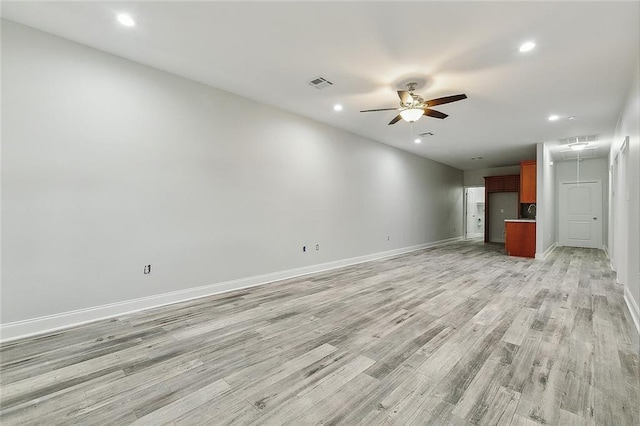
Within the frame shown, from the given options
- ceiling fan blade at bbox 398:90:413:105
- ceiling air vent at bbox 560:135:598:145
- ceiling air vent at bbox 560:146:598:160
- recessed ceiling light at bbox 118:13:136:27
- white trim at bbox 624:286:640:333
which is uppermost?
recessed ceiling light at bbox 118:13:136:27

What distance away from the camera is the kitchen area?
23.0ft

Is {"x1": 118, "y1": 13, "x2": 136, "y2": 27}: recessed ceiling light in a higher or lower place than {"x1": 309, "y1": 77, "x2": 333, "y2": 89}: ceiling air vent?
higher

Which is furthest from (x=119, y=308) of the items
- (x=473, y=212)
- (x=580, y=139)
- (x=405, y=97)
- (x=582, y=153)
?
(x=473, y=212)

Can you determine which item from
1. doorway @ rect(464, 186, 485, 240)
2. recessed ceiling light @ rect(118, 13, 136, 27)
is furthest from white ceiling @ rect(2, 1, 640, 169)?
doorway @ rect(464, 186, 485, 240)

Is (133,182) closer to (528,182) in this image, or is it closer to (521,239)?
(521,239)

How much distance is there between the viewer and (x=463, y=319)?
9.58 ft

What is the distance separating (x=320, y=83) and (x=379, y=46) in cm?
104

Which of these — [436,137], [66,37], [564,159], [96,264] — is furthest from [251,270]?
[564,159]

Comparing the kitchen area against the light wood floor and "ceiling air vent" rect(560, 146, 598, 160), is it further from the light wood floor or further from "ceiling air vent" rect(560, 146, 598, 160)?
the light wood floor

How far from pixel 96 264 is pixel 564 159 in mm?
11945

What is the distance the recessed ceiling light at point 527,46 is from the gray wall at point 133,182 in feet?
10.7

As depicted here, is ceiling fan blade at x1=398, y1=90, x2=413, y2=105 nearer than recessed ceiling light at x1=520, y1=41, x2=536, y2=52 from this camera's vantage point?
No

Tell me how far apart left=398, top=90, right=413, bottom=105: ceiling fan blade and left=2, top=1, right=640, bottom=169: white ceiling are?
0.24 meters

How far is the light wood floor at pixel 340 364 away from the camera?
158 cm
